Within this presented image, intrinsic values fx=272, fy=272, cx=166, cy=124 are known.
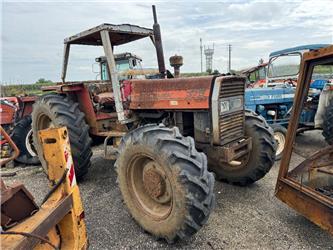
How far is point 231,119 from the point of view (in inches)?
126

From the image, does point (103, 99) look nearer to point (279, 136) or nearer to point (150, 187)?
point (150, 187)

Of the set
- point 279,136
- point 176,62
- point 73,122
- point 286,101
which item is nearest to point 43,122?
point 73,122

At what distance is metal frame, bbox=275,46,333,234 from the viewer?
2.41 m

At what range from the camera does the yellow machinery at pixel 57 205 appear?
1.85 m

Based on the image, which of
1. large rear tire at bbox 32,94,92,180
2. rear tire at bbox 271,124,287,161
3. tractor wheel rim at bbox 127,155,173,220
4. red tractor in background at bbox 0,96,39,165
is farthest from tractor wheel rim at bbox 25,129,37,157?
rear tire at bbox 271,124,287,161

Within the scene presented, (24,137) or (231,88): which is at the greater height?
(231,88)

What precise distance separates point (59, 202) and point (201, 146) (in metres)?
1.76

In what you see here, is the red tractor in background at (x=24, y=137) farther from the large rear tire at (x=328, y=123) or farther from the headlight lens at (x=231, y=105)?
the large rear tire at (x=328, y=123)

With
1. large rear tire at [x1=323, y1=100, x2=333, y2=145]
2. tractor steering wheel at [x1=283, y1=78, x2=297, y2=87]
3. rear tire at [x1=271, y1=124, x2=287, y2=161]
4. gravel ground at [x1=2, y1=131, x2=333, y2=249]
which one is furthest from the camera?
tractor steering wheel at [x1=283, y1=78, x2=297, y2=87]

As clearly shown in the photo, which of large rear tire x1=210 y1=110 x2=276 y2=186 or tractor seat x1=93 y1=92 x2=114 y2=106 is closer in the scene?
large rear tire x1=210 y1=110 x2=276 y2=186

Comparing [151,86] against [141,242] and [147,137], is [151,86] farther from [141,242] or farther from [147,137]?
[141,242]

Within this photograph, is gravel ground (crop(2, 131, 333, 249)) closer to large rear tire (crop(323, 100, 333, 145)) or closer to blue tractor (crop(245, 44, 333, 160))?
blue tractor (crop(245, 44, 333, 160))

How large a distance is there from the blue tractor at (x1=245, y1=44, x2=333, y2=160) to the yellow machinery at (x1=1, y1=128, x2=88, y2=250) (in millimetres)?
4076

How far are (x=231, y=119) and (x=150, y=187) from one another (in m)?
1.24
